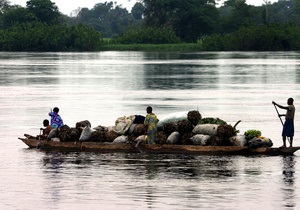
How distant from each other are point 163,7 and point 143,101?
128278mm

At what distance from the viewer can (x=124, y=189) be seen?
19.8m

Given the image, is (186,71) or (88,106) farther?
(186,71)

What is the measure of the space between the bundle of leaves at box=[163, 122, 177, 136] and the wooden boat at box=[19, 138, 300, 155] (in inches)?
19.9

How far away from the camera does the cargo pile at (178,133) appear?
965 inches

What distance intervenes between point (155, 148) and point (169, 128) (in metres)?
0.67

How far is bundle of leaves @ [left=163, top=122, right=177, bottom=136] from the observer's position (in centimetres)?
2516

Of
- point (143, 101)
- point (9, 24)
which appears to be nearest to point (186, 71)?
point (143, 101)

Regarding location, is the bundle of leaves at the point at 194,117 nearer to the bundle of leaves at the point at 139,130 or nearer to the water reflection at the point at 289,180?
the bundle of leaves at the point at 139,130

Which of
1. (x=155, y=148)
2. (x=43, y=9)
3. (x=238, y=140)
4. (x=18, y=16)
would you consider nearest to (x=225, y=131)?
(x=238, y=140)

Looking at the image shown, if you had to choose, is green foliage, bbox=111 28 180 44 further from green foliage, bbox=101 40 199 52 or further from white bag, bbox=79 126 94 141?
white bag, bbox=79 126 94 141

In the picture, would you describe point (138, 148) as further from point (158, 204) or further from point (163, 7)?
point (163, 7)

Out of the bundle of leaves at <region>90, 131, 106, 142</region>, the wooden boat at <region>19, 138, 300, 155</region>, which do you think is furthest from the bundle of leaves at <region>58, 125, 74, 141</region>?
the bundle of leaves at <region>90, 131, 106, 142</region>

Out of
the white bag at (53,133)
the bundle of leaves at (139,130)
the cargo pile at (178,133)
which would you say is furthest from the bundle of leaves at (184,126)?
the white bag at (53,133)

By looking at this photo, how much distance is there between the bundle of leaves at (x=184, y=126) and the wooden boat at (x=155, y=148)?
20.6 inches
